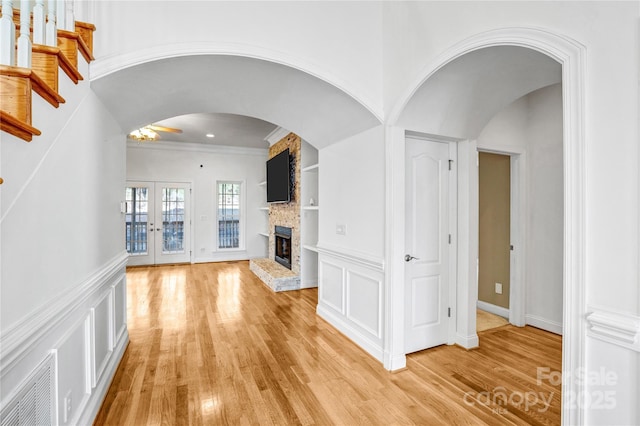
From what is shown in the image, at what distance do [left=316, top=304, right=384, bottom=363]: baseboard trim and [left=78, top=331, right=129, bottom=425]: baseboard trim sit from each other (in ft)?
7.13

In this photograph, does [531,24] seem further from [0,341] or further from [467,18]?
[0,341]

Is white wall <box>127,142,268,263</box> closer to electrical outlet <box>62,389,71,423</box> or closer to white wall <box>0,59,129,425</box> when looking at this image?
white wall <box>0,59,129,425</box>

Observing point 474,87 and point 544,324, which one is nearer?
point 474,87

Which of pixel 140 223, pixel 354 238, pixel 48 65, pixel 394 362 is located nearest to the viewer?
pixel 48 65

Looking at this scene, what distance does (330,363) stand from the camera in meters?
2.75

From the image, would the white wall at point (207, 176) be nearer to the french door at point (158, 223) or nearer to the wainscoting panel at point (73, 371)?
the french door at point (158, 223)

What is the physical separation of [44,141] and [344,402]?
7.84ft

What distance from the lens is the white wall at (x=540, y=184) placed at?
11.1ft

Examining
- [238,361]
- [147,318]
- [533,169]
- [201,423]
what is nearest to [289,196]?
[147,318]

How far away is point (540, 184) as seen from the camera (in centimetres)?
357

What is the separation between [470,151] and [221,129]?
5.01 m

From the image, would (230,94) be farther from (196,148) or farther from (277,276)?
(196,148)

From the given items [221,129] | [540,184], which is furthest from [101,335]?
[221,129]

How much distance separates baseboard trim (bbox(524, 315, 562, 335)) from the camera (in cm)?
338
